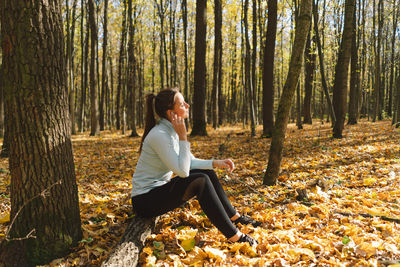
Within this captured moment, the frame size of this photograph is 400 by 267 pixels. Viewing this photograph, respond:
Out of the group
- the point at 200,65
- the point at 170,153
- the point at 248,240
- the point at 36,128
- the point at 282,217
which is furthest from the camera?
the point at 200,65

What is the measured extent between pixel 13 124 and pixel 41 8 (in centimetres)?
109

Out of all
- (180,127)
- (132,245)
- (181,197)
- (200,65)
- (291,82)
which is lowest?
(132,245)

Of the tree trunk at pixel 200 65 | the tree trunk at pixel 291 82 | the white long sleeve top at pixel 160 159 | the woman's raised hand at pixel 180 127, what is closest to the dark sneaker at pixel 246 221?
the white long sleeve top at pixel 160 159

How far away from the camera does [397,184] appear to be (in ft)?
14.7

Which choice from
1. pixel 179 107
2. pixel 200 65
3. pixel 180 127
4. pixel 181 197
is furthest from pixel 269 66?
pixel 181 197

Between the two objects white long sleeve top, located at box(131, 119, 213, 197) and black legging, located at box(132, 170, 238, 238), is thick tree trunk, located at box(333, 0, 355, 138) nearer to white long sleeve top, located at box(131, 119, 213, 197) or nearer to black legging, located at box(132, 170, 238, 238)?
black legging, located at box(132, 170, 238, 238)

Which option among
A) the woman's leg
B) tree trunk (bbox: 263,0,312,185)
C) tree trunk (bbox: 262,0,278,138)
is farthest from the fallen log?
tree trunk (bbox: 262,0,278,138)

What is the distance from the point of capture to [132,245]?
2482mm

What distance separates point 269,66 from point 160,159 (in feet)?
26.3

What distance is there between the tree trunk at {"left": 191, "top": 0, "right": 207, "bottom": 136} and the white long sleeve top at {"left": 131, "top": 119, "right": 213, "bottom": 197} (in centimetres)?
851

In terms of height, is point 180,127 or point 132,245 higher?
point 180,127

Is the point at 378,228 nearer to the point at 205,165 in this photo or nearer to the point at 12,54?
the point at 205,165

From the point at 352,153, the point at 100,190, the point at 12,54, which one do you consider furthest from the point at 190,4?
the point at 12,54

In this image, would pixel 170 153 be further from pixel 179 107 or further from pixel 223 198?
pixel 223 198
